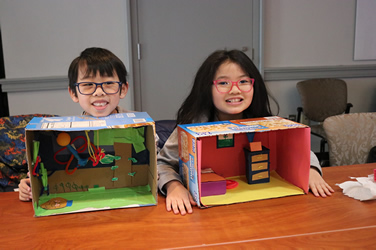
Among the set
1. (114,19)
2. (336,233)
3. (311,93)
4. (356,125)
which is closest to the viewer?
(336,233)

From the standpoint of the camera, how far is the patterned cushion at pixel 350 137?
6.55ft

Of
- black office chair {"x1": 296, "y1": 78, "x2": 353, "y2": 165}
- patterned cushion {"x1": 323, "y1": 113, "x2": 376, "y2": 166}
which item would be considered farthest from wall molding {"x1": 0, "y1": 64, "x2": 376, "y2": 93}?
patterned cushion {"x1": 323, "y1": 113, "x2": 376, "y2": 166}

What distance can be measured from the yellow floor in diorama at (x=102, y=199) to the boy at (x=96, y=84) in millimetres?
139

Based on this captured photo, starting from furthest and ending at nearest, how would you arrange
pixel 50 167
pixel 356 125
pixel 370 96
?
1. pixel 370 96
2. pixel 356 125
3. pixel 50 167

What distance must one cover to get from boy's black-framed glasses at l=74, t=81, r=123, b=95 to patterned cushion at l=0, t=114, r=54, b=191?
0.97m

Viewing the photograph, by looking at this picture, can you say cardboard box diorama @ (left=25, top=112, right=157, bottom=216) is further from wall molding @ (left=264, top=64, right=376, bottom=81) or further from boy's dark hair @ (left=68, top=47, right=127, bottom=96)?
wall molding @ (left=264, top=64, right=376, bottom=81)

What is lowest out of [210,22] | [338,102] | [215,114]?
→ [338,102]

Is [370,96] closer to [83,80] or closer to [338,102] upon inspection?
[338,102]

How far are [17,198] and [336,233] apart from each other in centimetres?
100

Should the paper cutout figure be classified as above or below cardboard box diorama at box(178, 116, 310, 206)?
below

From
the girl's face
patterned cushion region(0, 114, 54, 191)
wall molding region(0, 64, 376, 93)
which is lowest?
patterned cushion region(0, 114, 54, 191)

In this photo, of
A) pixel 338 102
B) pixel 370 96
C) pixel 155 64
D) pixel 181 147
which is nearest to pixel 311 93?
pixel 338 102

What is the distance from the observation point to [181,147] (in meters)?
1.24

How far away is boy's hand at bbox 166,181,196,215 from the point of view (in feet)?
3.63
